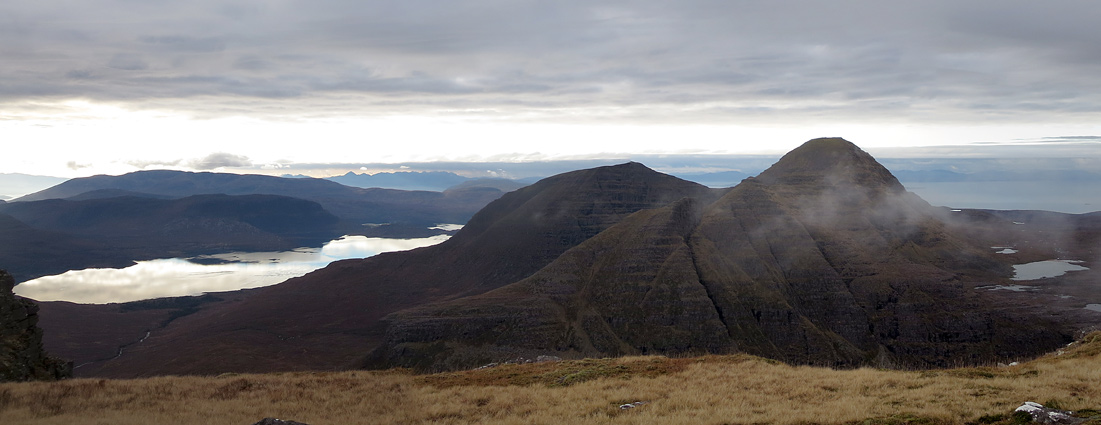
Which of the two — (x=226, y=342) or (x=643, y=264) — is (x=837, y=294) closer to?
(x=643, y=264)

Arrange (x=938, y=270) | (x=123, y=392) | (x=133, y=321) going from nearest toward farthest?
(x=123, y=392) < (x=938, y=270) < (x=133, y=321)

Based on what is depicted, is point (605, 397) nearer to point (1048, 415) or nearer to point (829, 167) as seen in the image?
point (1048, 415)

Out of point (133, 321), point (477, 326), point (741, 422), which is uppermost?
point (741, 422)

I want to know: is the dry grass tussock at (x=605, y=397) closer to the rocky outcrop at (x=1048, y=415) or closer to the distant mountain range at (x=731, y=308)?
the rocky outcrop at (x=1048, y=415)

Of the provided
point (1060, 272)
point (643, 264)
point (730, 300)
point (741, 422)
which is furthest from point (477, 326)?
point (1060, 272)

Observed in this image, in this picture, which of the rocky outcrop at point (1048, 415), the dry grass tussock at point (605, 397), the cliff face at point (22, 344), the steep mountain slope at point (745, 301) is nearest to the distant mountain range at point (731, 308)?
the steep mountain slope at point (745, 301)

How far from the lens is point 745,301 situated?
114 m

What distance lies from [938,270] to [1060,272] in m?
35.1

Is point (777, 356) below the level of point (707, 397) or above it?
below

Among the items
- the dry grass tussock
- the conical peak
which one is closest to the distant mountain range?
the conical peak

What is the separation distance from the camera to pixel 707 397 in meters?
23.8

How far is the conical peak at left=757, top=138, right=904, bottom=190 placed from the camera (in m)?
171

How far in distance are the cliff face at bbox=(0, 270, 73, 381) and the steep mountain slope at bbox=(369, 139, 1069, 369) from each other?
64770 mm

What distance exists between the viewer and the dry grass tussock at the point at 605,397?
20.3 m
